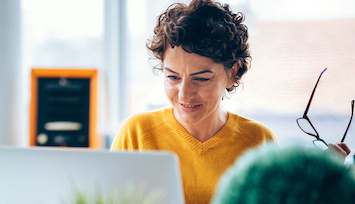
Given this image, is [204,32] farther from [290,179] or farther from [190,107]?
[290,179]

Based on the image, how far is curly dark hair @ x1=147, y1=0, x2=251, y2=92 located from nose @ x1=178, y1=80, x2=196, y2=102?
12cm

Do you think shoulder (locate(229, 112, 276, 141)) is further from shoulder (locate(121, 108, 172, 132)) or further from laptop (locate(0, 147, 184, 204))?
laptop (locate(0, 147, 184, 204))

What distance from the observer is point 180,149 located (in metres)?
1.22

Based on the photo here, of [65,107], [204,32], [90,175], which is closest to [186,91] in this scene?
[204,32]

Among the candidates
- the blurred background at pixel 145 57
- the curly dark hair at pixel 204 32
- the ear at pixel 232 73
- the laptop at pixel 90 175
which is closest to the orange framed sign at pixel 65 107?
the blurred background at pixel 145 57

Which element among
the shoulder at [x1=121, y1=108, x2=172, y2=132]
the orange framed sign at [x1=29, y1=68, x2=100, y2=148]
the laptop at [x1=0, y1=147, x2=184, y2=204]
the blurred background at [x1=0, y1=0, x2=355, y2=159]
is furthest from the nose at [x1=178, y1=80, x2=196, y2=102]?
the orange framed sign at [x1=29, y1=68, x2=100, y2=148]

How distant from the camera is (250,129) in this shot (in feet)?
4.27

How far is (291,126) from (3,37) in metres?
2.72

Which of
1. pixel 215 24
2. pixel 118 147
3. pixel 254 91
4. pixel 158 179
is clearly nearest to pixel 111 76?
pixel 254 91

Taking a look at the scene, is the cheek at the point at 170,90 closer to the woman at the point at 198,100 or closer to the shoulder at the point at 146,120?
the woman at the point at 198,100

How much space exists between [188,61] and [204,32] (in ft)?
0.43

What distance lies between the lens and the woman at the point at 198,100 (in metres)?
1.10

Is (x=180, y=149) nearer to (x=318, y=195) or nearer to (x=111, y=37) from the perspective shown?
(x=318, y=195)

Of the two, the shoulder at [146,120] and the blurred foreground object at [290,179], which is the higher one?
the blurred foreground object at [290,179]
